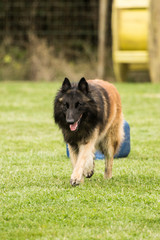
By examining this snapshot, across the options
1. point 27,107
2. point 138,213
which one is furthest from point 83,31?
point 138,213

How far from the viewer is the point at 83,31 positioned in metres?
18.1

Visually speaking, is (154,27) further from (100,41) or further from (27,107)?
(27,107)

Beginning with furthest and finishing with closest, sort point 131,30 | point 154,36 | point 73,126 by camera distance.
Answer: point 131,30 → point 154,36 → point 73,126

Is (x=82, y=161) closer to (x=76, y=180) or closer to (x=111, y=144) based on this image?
(x=76, y=180)

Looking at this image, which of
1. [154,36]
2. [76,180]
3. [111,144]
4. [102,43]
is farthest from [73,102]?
[102,43]

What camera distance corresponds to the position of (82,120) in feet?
16.9

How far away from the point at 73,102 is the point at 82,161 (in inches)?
22.8

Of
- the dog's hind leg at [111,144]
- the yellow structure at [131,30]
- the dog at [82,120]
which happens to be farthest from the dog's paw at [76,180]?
the yellow structure at [131,30]

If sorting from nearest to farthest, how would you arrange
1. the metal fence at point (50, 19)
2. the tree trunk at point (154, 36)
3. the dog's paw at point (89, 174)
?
1. the dog's paw at point (89, 174)
2. the tree trunk at point (154, 36)
3. the metal fence at point (50, 19)

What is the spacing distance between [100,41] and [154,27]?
2264 millimetres

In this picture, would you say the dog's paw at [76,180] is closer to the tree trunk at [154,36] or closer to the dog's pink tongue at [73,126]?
the dog's pink tongue at [73,126]

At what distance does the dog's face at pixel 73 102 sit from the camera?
16.3ft

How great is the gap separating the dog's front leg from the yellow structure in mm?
9752

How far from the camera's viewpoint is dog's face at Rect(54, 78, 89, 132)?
16.3 ft
